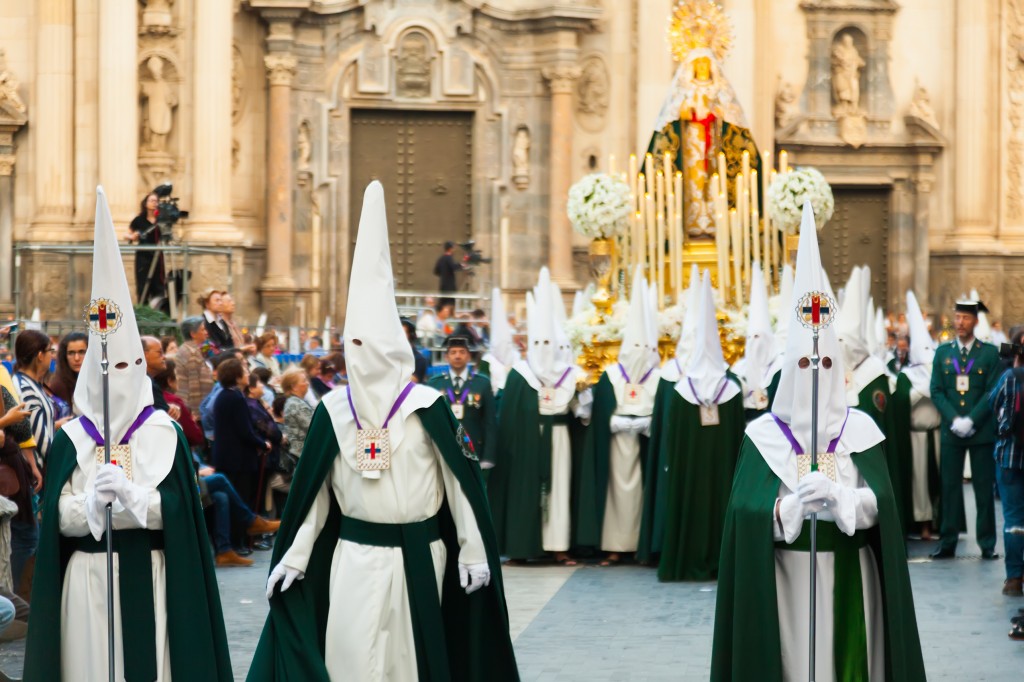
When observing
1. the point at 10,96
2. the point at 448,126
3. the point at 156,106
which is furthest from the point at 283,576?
the point at 448,126

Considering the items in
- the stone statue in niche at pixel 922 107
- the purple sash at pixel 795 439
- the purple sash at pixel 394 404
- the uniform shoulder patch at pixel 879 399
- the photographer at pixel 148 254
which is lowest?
the uniform shoulder patch at pixel 879 399

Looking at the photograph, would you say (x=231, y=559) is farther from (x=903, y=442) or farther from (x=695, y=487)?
(x=903, y=442)

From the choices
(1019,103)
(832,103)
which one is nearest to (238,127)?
(832,103)

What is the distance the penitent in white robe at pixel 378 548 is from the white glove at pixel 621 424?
6.43 meters

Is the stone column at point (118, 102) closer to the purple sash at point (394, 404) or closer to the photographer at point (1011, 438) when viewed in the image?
the photographer at point (1011, 438)

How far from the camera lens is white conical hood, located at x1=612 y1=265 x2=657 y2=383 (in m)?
13.4

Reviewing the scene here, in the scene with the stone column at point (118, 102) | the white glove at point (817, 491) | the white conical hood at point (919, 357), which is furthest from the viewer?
the stone column at point (118, 102)

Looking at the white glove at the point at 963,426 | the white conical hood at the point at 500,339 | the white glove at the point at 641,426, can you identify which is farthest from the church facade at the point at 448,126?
the white glove at the point at 963,426

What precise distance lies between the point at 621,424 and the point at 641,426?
0.16 metres

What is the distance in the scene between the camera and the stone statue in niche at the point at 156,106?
23.5m

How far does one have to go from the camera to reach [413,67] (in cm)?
2584

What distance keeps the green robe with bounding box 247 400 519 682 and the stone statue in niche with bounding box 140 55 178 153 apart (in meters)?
17.5

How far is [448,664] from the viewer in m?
6.92

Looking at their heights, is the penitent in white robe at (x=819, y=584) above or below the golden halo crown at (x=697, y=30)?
below
